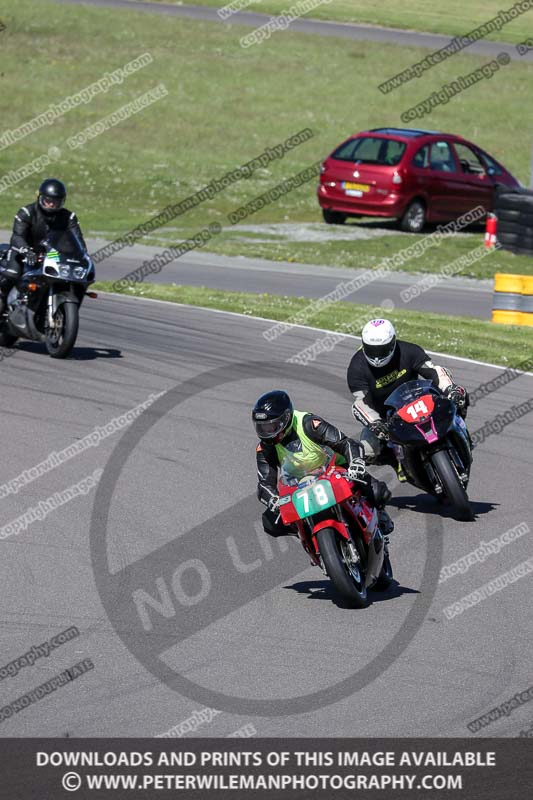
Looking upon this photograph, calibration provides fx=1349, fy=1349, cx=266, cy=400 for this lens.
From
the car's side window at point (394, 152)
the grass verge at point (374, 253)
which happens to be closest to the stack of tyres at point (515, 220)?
the grass verge at point (374, 253)

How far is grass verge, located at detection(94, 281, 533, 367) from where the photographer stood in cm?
1678

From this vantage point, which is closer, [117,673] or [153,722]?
[153,722]

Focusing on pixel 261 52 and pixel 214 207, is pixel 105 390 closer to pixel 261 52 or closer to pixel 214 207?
pixel 214 207

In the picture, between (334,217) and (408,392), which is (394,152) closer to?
(334,217)

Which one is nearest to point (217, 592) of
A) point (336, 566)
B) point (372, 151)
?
point (336, 566)

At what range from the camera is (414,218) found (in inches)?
1066

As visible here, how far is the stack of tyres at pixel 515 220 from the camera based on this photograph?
78.8ft

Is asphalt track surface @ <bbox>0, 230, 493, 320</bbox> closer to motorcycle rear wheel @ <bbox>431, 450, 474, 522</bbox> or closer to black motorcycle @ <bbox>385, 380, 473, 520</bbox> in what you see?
black motorcycle @ <bbox>385, 380, 473, 520</bbox>

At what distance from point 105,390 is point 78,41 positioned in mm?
33843

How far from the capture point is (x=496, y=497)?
10516mm

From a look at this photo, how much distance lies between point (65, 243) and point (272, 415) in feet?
25.0

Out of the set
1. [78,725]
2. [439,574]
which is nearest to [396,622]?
[439,574]

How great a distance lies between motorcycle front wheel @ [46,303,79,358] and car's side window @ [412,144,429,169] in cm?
1335
